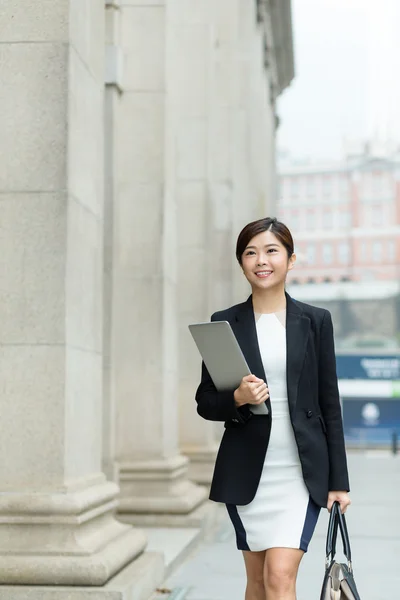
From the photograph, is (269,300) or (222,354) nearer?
(222,354)

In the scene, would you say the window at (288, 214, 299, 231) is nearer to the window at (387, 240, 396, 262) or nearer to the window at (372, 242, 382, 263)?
the window at (372, 242, 382, 263)

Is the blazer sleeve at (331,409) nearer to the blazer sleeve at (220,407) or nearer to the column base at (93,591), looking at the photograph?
the blazer sleeve at (220,407)

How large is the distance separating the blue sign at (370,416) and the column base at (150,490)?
3288 centimetres

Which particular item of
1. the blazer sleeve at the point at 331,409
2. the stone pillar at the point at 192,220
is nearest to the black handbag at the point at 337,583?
the blazer sleeve at the point at 331,409

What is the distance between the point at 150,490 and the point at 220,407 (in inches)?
257

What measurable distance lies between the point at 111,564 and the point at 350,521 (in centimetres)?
713

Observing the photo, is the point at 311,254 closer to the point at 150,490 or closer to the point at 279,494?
the point at 150,490

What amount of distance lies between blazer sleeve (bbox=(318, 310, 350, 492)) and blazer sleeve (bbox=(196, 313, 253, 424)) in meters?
0.35

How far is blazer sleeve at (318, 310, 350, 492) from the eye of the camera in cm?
424

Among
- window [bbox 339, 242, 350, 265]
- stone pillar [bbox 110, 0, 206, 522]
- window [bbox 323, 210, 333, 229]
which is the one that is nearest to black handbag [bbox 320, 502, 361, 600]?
stone pillar [bbox 110, 0, 206, 522]

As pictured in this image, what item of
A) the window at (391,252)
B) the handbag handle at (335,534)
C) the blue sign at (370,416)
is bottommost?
the blue sign at (370,416)

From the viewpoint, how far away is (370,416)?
4547 cm

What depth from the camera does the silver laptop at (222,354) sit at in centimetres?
397

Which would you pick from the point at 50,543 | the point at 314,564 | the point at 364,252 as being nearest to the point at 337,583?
the point at 50,543
